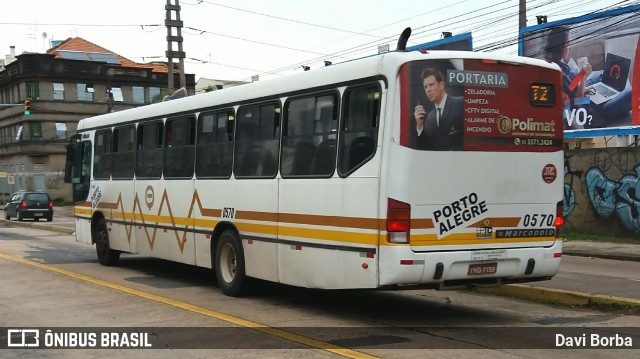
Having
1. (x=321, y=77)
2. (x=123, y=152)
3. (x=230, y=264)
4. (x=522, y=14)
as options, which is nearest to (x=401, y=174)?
(x=321, y=77)

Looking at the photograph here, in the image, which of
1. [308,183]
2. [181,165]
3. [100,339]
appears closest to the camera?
[100,339]

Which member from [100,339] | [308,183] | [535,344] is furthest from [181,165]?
[535,344]

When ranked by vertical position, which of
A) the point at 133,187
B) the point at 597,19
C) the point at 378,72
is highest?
the point at 597,19

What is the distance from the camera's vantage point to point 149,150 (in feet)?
44.5

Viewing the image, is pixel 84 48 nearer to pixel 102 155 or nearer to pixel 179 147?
pixel 102 155

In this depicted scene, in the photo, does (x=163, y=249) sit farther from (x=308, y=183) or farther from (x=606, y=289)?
(x=606, y=289)

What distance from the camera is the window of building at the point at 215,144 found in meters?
11.1

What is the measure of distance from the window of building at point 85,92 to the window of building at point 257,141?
212 ft

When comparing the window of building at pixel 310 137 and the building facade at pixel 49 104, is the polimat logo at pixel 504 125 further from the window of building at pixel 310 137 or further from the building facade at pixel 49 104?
the building facade at pixel 49 104

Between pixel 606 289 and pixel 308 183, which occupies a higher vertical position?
pixel 308 183

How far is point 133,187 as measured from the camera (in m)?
14.0

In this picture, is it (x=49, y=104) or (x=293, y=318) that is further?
(x=49, y=104)

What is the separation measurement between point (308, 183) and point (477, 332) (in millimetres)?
2690

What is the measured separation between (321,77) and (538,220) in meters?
3.12
